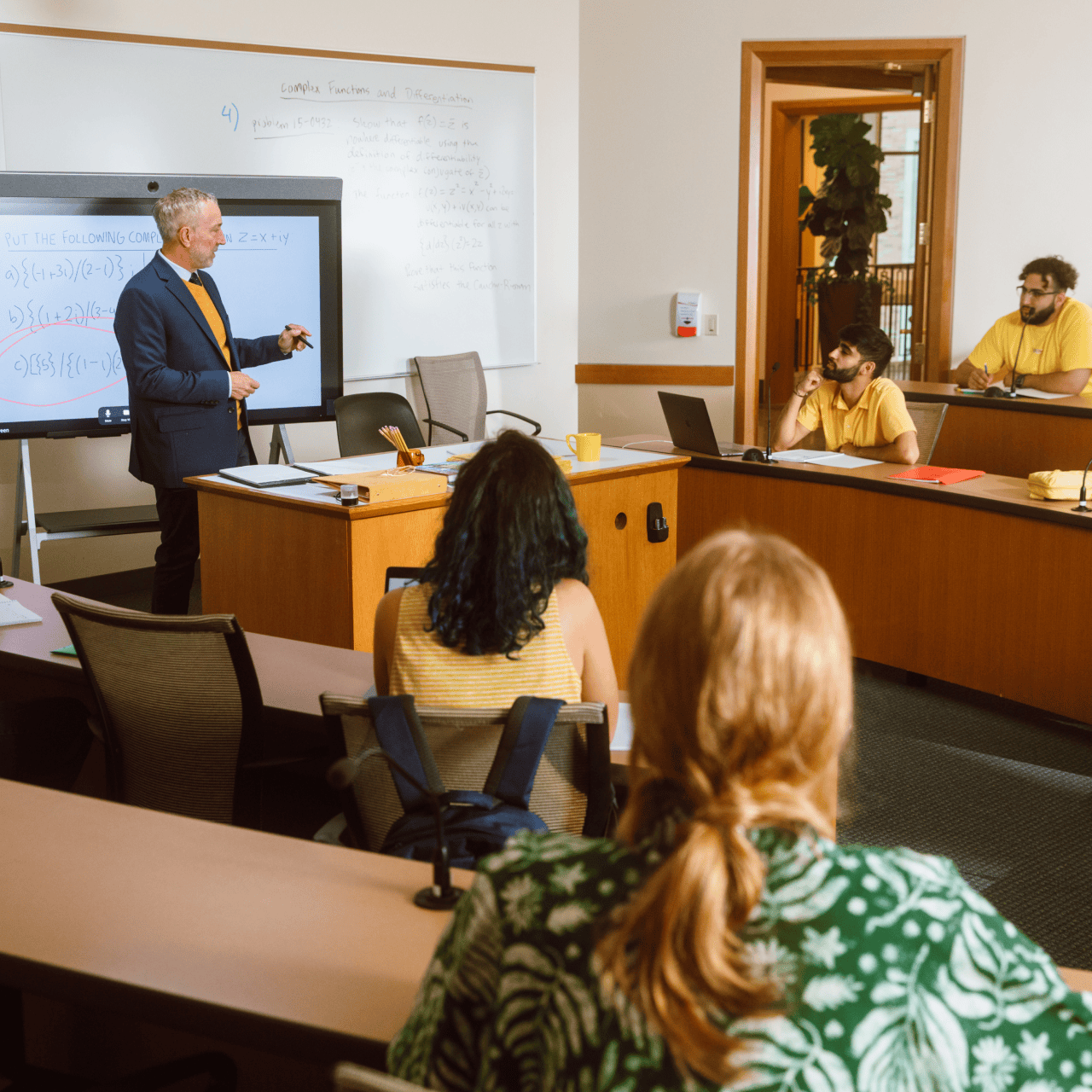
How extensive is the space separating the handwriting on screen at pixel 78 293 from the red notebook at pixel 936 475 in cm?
269

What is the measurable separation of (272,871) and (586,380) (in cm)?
542

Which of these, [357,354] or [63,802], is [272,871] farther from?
[357,354]

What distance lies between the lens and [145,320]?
150 inches

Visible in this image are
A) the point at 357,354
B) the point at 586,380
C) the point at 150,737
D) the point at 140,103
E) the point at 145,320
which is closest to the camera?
the point at 150,737

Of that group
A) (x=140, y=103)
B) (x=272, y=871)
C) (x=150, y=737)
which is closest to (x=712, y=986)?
(x=272, y=871)

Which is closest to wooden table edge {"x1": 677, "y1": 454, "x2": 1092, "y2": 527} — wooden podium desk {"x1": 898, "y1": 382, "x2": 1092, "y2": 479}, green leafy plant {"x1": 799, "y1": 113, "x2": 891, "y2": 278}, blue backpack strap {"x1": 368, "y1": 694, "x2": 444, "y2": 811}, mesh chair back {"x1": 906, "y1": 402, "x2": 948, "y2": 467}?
mesh chair back {"x1": 906, "y1": 402, "x2": 948, "y2": 467}

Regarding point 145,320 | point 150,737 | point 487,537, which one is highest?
point 145,320

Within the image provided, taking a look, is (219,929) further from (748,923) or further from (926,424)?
(926,424)

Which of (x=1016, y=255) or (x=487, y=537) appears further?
(x=1016, y=255)

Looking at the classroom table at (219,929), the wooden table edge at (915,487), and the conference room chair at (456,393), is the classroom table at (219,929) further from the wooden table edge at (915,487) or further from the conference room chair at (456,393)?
the conference room chair at (456,393)

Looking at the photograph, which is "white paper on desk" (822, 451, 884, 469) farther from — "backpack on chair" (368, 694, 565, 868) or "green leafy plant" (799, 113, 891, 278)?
"green leafy plant" (799, 113, 891, 278)

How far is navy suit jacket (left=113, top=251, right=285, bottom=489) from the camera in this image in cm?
381

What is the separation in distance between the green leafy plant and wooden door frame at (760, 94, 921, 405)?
0.52 metres

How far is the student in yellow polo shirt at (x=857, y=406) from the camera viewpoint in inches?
167
